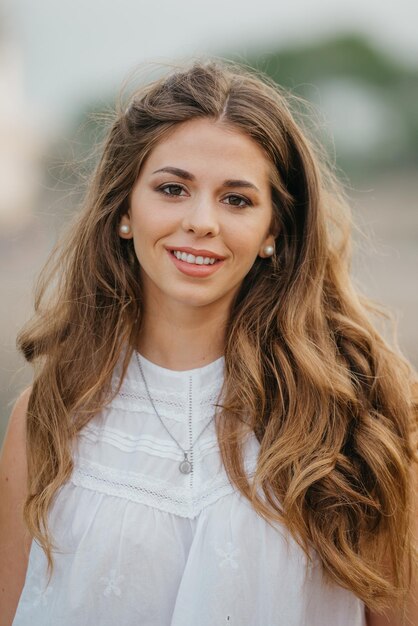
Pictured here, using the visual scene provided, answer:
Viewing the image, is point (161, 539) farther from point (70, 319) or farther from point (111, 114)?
point (111, 114)

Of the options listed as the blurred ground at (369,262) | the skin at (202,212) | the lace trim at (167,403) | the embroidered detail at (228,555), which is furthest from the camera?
the blurred ground at (369,262)

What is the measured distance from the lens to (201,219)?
7.39ft

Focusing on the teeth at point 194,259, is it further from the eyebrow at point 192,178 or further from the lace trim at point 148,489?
the lace trim at point 148,489

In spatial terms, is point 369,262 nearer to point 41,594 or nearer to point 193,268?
point 193,268

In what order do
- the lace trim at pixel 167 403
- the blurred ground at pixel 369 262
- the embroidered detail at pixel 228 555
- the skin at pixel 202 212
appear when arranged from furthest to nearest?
the blurred ground at pixel 369 262 → the lace trim at pixel 167 403 → the skin at pixel 202 212 → the embroidered detail at pixel 228 555

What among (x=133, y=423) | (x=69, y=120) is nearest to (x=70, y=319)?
(x=133, y=423)

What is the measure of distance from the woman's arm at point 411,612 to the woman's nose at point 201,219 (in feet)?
2.68

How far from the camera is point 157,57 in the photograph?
2.72 metres

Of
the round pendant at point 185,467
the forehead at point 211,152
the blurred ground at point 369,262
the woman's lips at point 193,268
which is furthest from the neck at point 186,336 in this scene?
the blurred ground at point 369,262

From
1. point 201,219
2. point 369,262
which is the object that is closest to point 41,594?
point 201,219

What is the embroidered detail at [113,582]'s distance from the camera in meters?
2.23

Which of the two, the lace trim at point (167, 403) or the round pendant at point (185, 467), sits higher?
the lace trim at point (167, 403)

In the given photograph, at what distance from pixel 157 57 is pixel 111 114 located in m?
0.23

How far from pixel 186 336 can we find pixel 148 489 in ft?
1.43
